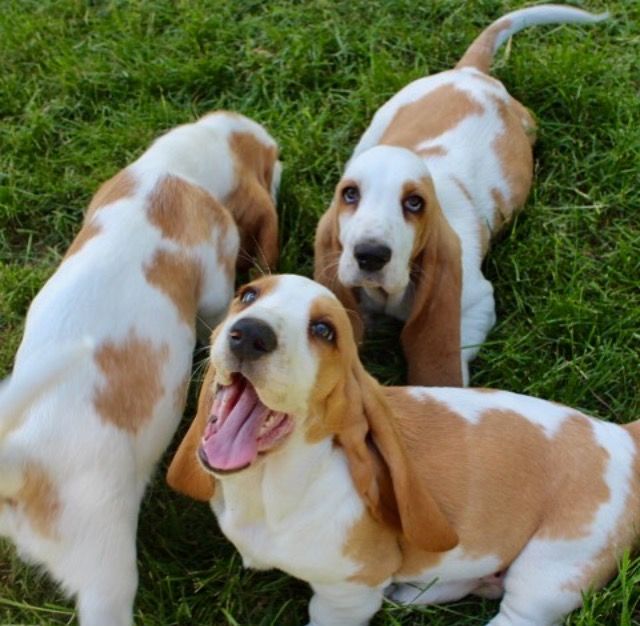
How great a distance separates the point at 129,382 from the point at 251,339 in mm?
834

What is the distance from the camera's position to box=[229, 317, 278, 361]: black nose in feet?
9.46

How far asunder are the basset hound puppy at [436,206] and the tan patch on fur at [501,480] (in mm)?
748

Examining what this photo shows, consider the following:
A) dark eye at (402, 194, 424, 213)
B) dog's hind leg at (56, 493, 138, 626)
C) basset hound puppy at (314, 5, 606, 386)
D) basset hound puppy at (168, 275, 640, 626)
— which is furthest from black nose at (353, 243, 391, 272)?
dog's hind leg at (56, 493, 138, 626)

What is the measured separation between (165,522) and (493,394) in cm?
133

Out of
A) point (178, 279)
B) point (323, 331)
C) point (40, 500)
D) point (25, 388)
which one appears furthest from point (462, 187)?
point (25, 388)

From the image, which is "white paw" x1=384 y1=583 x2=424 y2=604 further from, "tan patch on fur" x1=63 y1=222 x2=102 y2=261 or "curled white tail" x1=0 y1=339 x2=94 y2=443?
"tan patch on fur" x1=63 y1=222 x2=102 y2=261

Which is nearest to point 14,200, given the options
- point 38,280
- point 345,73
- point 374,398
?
point 38,280

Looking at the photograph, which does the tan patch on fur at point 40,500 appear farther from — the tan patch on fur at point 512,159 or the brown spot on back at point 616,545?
the tan patch on fur at point 512,159

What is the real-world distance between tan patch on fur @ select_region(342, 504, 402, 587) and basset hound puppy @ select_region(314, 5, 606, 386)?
0.99m

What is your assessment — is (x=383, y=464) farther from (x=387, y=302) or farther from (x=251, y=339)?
(x=387, y=302)

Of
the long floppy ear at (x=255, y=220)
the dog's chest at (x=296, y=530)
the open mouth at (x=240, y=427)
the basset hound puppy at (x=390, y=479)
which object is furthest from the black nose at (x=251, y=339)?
the long floppy ear at (x=255, y=220)

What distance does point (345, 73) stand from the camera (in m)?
5.82

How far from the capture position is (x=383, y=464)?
10.7 feet

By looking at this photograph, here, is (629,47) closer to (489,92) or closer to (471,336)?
(489,92)
